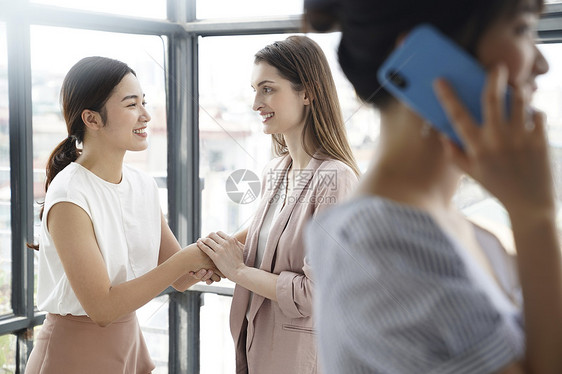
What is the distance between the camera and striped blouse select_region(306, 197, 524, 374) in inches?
9.7

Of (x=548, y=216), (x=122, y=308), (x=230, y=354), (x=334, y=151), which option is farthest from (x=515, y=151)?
(x=230, y=354)

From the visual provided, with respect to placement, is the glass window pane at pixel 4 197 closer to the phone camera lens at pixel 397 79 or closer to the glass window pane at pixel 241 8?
the glass window pane at pixel 241 8

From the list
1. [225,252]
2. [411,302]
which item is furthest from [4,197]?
[411,302]

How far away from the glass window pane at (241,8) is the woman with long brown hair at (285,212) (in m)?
0.27

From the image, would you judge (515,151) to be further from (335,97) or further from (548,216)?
(335,97)

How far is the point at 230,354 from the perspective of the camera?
1573 mm

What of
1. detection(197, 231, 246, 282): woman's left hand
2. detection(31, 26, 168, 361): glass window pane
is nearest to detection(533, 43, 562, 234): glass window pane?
detection(197, 231, 246, 282): woman's left hand

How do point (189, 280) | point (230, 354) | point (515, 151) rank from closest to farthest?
1. point (515, 151)
2. point (189, 280)
3. point (230, 354)

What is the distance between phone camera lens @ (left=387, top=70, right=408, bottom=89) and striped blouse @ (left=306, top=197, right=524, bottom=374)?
0.05m

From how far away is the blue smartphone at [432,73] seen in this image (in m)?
0.24

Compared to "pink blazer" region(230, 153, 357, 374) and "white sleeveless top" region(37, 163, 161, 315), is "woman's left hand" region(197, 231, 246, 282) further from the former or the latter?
"white sleeveless top" region(37, 163, 161, 315)

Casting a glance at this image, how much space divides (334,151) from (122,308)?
449 millimetres

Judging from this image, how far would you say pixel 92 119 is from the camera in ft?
3.55

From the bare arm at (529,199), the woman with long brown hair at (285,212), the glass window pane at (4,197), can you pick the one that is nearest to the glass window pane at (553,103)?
the bare arm at (529,199)
